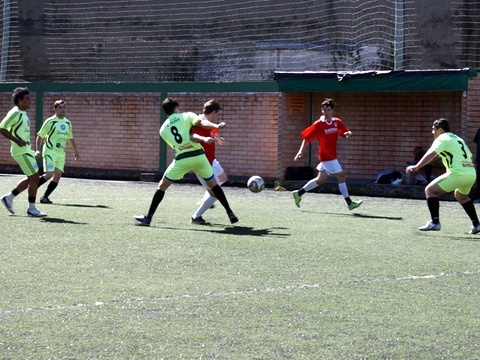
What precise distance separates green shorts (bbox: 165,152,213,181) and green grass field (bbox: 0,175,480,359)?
0.69 m

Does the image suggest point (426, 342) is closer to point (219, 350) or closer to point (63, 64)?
point (219, 350)

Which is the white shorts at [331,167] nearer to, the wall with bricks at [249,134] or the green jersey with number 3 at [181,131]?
the green jersey with number 3 at [181,131]

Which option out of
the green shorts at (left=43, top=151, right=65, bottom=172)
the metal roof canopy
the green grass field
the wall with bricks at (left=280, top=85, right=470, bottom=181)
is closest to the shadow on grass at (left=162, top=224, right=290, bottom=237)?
the green grass field

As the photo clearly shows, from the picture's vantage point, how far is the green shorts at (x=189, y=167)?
12.8m

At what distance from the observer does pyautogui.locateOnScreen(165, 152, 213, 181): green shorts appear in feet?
42.0

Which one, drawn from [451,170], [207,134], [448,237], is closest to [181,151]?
[207,134]

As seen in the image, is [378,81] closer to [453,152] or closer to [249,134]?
[249,134]

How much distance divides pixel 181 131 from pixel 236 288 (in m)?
4.86

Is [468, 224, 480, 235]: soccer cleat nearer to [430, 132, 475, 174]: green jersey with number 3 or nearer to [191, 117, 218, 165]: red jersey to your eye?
[430, 132, 475, 174]: green jersey with number 3

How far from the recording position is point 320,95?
903 inches

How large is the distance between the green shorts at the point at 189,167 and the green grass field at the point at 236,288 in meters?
0.69

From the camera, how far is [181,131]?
1270 centimetres

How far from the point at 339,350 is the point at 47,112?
2149cm

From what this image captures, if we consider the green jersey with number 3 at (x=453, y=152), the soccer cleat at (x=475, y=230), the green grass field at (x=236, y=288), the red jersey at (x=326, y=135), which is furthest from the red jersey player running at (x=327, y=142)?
the soccer cleat at (x=475, y=230)
